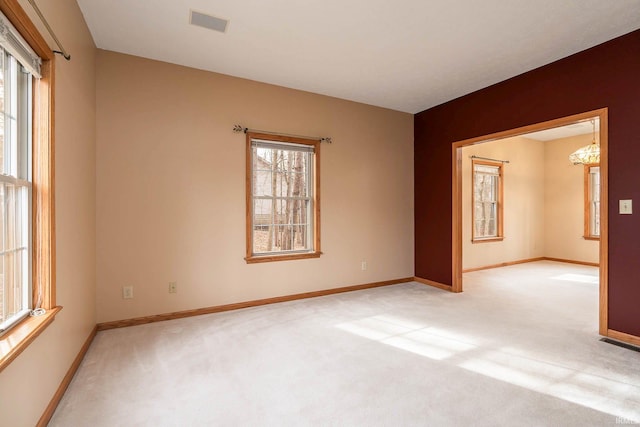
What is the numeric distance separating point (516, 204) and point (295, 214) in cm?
524

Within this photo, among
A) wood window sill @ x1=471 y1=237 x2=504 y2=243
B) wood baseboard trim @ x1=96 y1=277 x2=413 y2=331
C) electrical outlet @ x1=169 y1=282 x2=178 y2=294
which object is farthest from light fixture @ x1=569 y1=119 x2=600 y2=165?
electrical outlet @ x1=169 y1=282 x2=178 y2=294

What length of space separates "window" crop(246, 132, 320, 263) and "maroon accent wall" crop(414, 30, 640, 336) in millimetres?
1988

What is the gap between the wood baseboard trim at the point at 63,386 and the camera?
5.45 ft

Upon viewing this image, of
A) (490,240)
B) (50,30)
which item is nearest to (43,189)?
(50,30)

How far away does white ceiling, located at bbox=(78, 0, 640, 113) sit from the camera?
2.40m

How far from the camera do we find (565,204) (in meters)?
6.80

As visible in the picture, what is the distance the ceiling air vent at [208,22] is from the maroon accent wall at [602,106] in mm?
3217

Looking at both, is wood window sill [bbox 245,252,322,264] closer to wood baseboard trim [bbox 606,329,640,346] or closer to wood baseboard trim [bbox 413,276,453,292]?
wood baseboard trim [bbox 413,276,453,292]

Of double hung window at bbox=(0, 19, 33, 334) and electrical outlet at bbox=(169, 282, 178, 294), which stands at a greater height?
double hung window at bbox=(0, 19, 33, 334)

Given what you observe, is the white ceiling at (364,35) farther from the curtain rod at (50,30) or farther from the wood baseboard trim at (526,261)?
the wood baseboard trim at (526,261)

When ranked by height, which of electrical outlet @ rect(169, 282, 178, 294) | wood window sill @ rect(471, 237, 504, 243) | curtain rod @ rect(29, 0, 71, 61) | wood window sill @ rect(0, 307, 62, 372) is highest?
curtain rod @ rect(29, 0, 71, 61)

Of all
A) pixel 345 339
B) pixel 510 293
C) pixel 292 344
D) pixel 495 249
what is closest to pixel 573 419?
pixel 345 339

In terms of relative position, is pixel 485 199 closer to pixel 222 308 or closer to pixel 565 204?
pixel 565 204

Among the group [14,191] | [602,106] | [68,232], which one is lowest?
[68,232]
